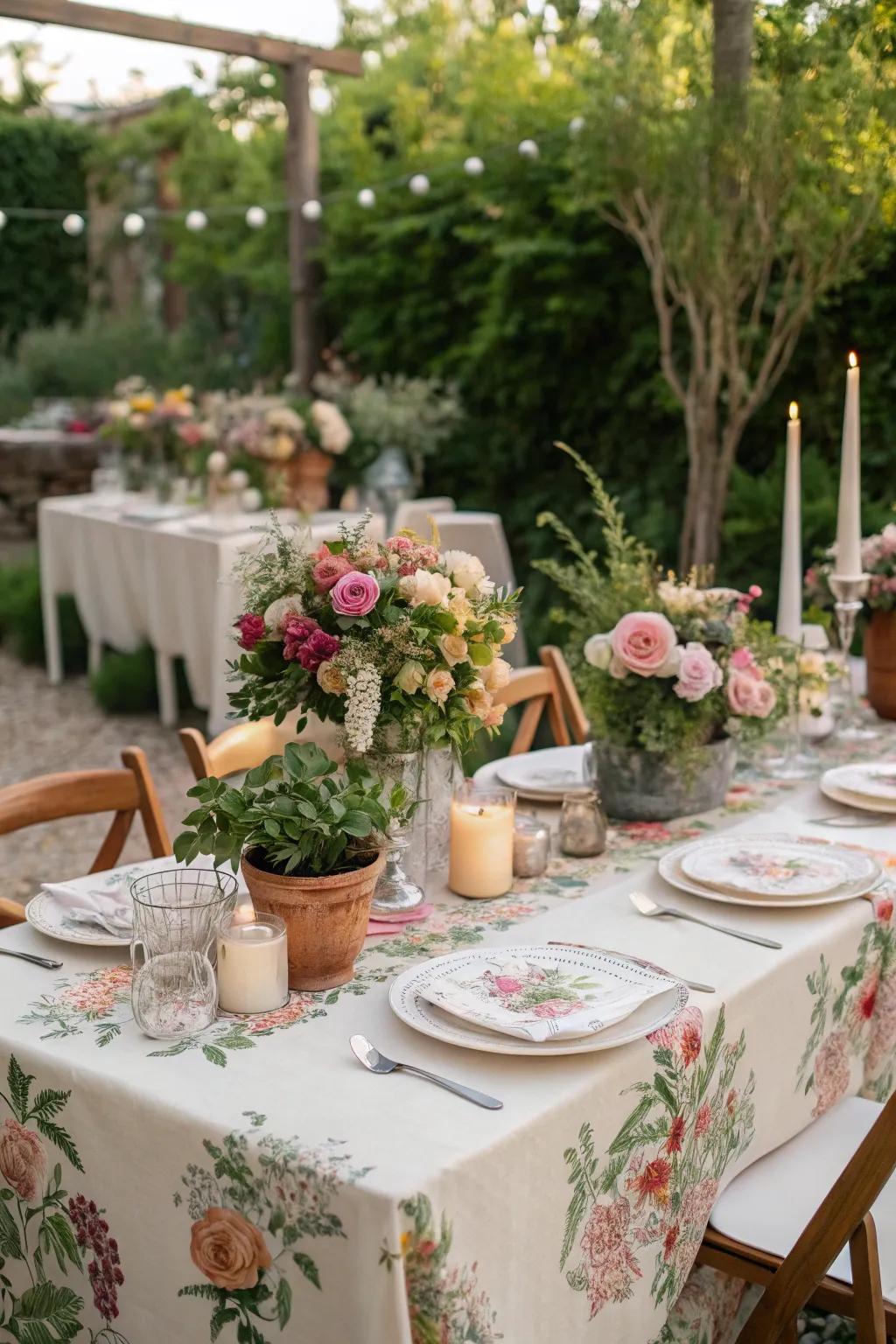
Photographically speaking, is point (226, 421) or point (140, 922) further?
point (226, 421)

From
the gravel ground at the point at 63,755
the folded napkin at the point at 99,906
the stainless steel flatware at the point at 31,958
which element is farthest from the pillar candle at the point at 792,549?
the gravel ground at the point at 63,755

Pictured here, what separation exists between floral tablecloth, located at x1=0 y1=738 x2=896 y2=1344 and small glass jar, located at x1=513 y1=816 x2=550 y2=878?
0.20 metres

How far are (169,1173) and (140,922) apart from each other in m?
0.26

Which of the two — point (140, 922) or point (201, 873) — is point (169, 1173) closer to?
point (140, 922)

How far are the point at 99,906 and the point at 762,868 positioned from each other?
870 millimetres

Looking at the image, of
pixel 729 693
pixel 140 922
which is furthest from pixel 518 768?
pixel 140 922

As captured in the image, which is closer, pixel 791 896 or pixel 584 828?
pixel 791 896

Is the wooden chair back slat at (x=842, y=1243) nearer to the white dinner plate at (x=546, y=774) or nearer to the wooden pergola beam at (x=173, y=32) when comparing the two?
the white dinner plate at (x=546, y=774)

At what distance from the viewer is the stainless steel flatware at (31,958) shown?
5.29 ft

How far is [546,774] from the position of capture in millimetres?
2352

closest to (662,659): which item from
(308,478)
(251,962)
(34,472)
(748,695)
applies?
(748,695)

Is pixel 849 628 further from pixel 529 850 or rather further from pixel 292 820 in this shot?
pixel 292 820

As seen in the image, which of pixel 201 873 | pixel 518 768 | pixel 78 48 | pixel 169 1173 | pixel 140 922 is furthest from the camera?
pixel 78 48

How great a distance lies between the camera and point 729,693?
2137 mm
